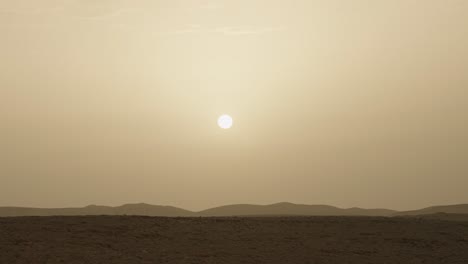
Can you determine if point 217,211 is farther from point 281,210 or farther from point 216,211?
point 281,210

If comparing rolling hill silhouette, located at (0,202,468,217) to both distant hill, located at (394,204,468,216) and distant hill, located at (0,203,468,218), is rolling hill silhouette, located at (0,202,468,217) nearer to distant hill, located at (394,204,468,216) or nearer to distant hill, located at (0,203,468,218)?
distant hill, located at (0,203,468,218)

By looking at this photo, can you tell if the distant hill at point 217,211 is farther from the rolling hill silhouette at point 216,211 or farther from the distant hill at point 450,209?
the distant hill at point 450,209
